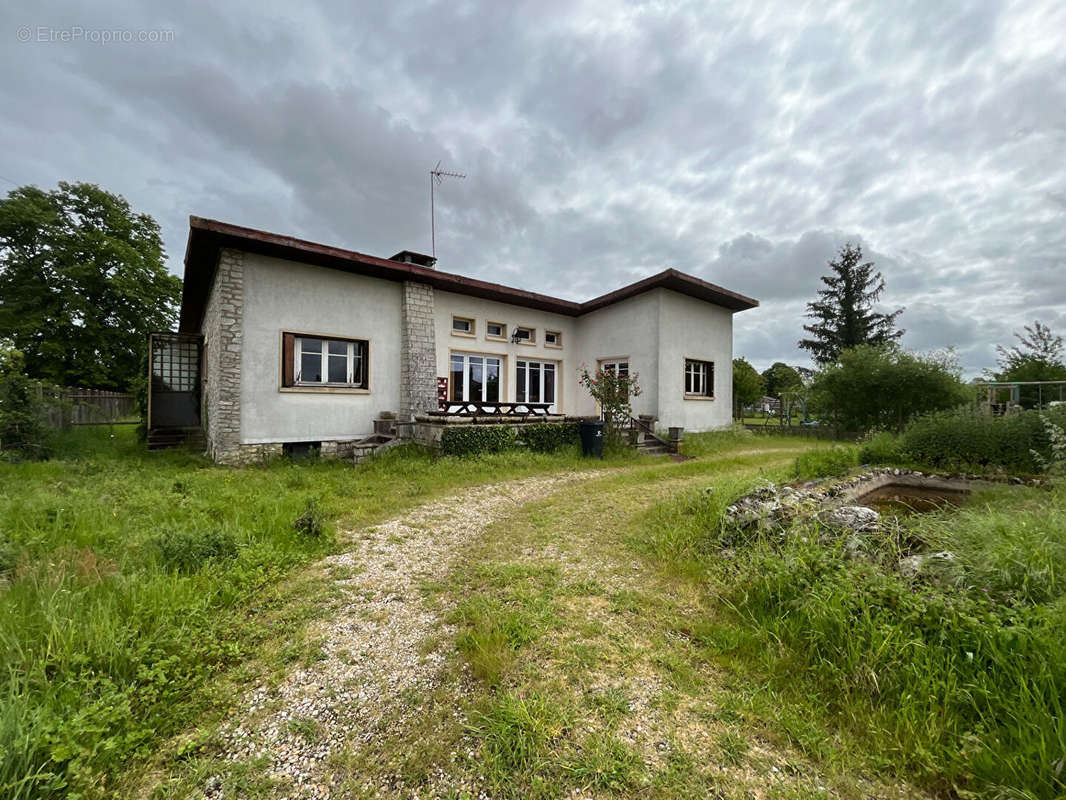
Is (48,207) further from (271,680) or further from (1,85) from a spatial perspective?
(271,680)

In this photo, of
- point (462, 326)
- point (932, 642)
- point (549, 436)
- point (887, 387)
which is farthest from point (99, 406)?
point (887, 387)

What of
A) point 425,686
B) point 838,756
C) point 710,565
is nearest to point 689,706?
point 838,756

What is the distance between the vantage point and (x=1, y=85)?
801 centimetres

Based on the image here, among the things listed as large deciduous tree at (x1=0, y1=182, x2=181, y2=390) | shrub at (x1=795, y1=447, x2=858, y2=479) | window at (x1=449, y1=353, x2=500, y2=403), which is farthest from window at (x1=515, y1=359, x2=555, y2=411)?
large deciduous tree at (x1=0, y1=182, x2=181, y2=390)

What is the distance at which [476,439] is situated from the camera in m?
9.12

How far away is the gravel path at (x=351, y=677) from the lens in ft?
5.46

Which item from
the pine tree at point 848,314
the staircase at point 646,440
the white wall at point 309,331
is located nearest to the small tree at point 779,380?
the pine tree at point 848,314

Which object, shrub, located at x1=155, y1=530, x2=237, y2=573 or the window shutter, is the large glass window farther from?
shrub, located at x1=155, y1=530, x2=237, y2=573

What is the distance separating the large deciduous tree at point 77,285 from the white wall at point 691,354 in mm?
22655

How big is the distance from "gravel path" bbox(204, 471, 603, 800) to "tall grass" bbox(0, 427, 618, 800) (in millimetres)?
371

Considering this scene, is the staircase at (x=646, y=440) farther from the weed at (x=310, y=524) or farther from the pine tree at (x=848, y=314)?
the pine tree at (x=848, y=314)

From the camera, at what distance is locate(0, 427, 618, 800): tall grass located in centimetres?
154

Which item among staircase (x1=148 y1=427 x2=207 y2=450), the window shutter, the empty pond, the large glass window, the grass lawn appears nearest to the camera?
the grass lawn

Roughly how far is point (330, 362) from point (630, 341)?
367 inches
